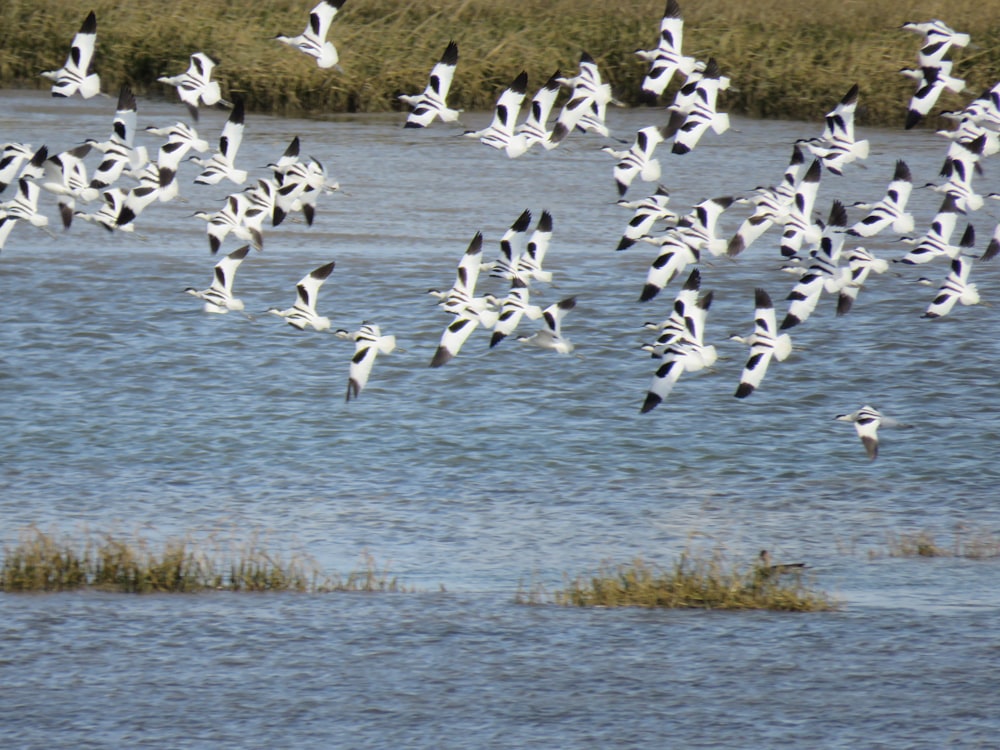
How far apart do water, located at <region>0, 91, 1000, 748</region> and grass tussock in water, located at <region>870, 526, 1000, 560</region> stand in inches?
6.0

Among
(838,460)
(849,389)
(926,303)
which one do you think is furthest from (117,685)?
(926,303)

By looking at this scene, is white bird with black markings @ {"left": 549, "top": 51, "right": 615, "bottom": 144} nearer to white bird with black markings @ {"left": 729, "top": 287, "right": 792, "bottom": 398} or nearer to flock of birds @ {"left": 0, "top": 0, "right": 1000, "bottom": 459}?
flock of birds @ {"left": 0, "top": 0, "right": 1000, "bottom": 459}

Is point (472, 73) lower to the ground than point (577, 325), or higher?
higher

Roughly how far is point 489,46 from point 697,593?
831 inches

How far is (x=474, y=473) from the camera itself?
52.7 ft

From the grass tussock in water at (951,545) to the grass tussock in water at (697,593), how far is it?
1566 mm

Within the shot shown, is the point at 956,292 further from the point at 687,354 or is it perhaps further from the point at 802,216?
the point at 687,354

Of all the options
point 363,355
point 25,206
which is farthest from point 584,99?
point 25,206

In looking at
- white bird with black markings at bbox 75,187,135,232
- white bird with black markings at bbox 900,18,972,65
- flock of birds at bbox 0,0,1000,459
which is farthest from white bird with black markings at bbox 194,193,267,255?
white bird with black markings at bbox 900,18,972,65

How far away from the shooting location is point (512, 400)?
18516 millimetres

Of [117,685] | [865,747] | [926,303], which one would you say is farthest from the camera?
[926,303]

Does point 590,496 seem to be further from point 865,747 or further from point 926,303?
point 926,303

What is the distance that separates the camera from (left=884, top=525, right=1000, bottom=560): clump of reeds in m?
13.1

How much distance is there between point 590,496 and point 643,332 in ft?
18.3
